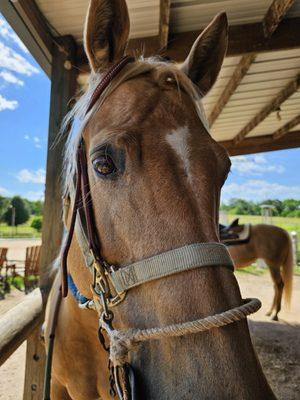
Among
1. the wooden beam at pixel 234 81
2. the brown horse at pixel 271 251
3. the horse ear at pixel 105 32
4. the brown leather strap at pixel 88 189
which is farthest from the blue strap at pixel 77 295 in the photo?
the brown horse at pixel 271 251

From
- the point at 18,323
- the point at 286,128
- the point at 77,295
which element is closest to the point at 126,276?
the point at 77,295

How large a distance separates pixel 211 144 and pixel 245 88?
3.62 m

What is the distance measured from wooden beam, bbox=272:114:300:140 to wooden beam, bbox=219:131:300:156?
21cm

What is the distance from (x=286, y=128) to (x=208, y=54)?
514 centimetres

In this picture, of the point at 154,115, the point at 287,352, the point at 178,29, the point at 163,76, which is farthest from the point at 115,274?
the point at 287,352

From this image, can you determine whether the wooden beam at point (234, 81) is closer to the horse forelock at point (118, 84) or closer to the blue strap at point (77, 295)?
the horse forelock at point (118, 84)

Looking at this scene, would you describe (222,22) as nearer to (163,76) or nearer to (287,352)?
(163,76)

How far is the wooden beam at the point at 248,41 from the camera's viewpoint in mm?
2801

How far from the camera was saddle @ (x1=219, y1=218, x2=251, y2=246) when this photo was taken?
21.2ft

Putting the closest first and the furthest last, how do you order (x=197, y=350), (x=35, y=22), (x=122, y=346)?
(x=197, y=350) < (x=122, y=346) < (x=35, y=22)

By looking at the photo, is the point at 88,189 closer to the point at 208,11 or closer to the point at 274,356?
the point at 208,11

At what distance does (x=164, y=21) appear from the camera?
243 centimetres

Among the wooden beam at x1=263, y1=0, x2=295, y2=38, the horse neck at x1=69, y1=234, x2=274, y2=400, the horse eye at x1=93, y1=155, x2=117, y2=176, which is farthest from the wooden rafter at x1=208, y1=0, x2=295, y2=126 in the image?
the horse neck at x1=69, y1=234, x2=274, y2=400

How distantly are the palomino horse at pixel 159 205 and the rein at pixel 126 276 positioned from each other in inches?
0.7
